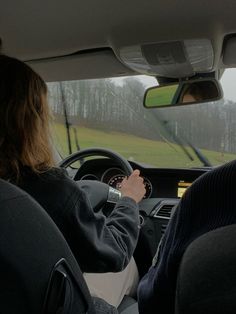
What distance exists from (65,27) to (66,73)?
2.44 feet

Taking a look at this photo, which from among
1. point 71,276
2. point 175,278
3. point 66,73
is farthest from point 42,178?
point 66,73

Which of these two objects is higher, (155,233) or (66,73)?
(66,73)

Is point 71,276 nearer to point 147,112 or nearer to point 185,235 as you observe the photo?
point 185,235

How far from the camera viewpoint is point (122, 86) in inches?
151

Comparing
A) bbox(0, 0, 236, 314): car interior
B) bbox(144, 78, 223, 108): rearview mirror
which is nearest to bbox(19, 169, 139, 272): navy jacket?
bbox(0, 0, 236, 314): car interior

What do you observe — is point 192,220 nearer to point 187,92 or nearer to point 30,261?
point 30,261

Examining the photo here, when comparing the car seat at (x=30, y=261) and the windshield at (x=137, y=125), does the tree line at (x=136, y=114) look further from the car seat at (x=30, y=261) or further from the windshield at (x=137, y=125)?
the car seat at (x=30, y=261)

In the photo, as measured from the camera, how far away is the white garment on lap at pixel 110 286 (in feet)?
8.64

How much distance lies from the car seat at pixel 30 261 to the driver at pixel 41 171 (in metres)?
0.22

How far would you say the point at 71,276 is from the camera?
1511 millimetres

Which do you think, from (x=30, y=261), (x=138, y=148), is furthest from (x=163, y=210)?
(x=30, y=261)

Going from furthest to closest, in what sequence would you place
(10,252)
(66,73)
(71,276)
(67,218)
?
(66,73) → (67,218) → (71,276) → (10,252)

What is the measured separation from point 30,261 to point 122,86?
2.62 m

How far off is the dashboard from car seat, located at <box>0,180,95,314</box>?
73.9 inches
